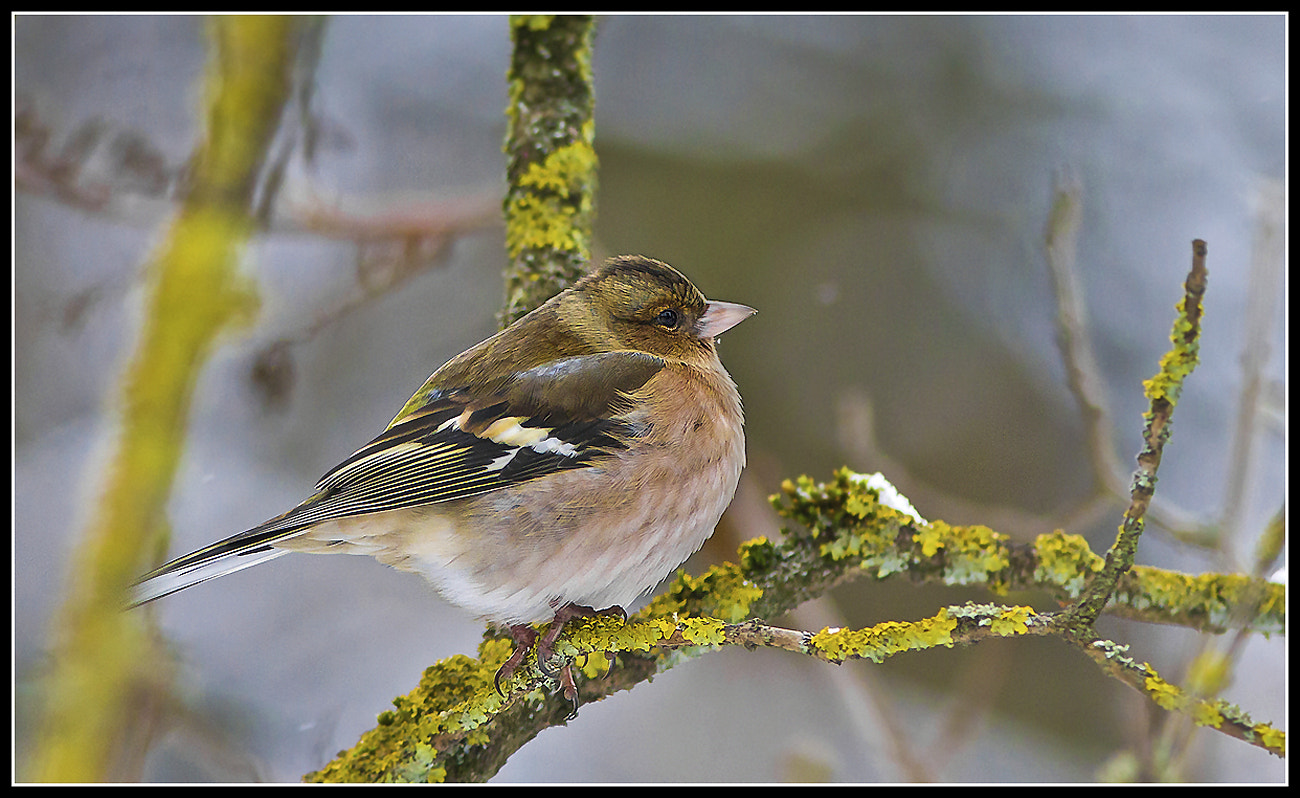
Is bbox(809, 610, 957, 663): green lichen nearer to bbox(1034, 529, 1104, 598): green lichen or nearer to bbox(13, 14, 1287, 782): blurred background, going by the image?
bbox(1034, 529, 1104, 598): green lichen

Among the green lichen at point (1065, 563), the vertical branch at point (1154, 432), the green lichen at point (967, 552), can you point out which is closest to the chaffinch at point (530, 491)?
the green lichen at point (967, 552)

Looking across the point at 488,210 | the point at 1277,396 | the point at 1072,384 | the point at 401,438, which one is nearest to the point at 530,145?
the point at 488,210

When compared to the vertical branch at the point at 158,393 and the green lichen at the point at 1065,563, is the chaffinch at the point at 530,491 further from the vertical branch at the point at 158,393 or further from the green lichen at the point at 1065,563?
the green lichen at the point at 1065,563

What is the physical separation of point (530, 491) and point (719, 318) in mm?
838

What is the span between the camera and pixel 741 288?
13.4ft

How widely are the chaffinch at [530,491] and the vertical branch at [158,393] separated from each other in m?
0.49

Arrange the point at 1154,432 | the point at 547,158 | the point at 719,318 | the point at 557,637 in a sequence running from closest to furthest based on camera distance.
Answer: the point at 1154,432
the point at 557,637
the point at 719,318
the point at 547,158

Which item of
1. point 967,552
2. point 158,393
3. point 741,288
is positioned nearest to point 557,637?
point 967,552

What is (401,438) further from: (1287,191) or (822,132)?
(822,132)

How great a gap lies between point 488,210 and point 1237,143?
10.6 feet

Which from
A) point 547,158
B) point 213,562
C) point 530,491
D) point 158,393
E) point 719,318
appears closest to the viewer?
point 213,562

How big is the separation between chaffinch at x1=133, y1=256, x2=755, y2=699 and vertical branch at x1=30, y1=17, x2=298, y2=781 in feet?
1.61

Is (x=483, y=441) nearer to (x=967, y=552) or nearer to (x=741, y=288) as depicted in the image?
(x=967, y=552)

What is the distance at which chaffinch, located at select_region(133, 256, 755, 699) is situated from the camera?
1.89 metres
